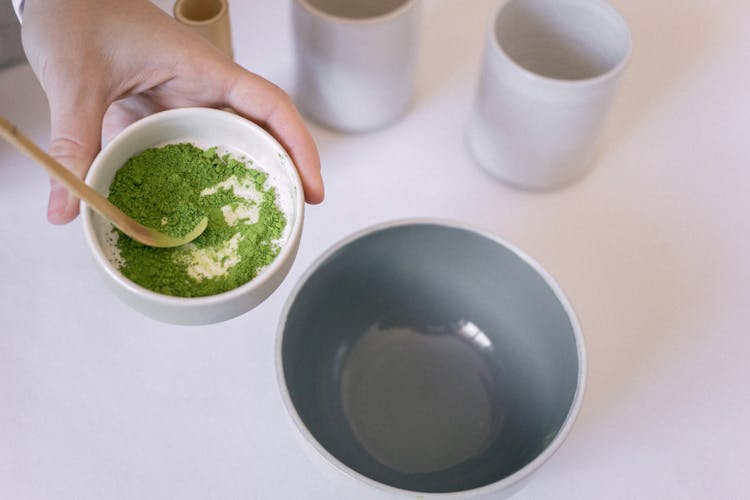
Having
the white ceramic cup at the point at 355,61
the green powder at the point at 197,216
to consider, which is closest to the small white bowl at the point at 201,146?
the green powder at the point at 197,216

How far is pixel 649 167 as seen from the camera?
83 centimetres

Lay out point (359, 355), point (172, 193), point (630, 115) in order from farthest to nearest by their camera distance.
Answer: point (630, 115)
point (359, 355)
point (172, 193)

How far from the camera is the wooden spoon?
Result: 485mm

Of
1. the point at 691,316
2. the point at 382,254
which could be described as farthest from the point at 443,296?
the point at 691,316

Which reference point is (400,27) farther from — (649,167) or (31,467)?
(31,467)

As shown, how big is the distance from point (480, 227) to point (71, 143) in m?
0.33

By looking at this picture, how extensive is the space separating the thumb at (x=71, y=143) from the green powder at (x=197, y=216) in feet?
0.10

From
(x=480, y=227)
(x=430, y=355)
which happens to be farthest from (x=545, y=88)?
(x=430, y=355)

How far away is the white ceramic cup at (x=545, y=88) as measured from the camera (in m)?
0.70

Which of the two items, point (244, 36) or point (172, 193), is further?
point (244, 36)

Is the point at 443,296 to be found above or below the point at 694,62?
below

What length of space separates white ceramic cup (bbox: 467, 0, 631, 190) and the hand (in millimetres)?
191

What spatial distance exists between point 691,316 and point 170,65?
533 millimetres

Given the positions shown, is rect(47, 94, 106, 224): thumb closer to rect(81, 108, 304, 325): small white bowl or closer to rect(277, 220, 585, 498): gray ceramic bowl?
rect(81, 108, 304, 325): small white bowl
